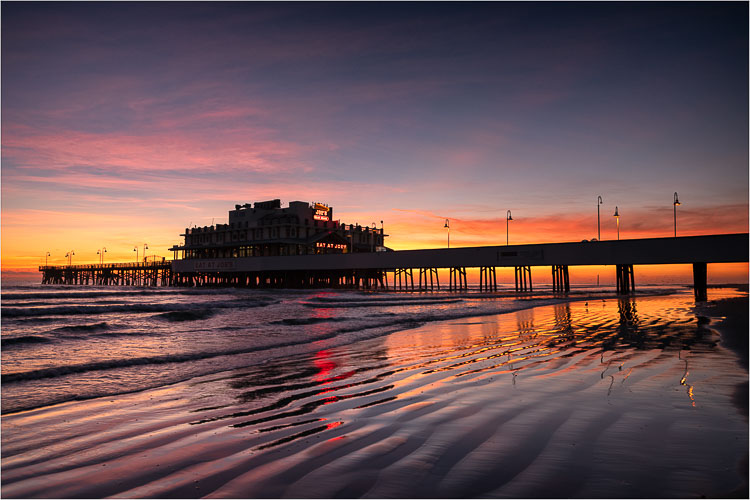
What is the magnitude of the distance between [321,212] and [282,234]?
966cm

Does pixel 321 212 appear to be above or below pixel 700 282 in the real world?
above

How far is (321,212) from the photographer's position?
92.1 metres

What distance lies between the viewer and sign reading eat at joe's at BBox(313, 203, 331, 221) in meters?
90.9

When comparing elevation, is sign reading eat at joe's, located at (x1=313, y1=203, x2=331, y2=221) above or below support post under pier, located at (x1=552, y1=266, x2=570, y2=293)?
above

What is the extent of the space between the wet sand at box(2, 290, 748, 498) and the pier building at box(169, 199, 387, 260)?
72878 mm

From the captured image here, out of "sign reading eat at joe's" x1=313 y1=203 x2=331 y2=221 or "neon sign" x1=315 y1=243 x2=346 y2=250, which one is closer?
"neon sign" x1=315 y1=243 x2=346 y2=250

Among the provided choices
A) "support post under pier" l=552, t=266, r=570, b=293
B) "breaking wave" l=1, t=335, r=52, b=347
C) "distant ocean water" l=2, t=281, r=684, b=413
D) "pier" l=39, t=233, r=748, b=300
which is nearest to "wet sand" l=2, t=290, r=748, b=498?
"distant ocean water" l=2, t=281, r=684, b=413

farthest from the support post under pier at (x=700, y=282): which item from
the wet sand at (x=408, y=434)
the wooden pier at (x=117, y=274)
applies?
the wooden pier at (x=117, y=274)

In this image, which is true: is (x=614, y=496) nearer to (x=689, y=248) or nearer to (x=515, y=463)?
(x=515, y=463)

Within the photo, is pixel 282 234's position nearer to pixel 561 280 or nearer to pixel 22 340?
pixel 561 280

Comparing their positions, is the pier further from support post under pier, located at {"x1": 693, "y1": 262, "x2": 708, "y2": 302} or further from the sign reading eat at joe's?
the sign reading eat at joe's

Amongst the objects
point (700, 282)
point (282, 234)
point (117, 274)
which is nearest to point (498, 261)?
point (700, 282)

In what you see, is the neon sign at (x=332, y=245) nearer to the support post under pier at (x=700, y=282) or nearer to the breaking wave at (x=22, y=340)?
the support post under pier at (x=700, y=282)

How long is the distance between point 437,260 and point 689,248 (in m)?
25.4
